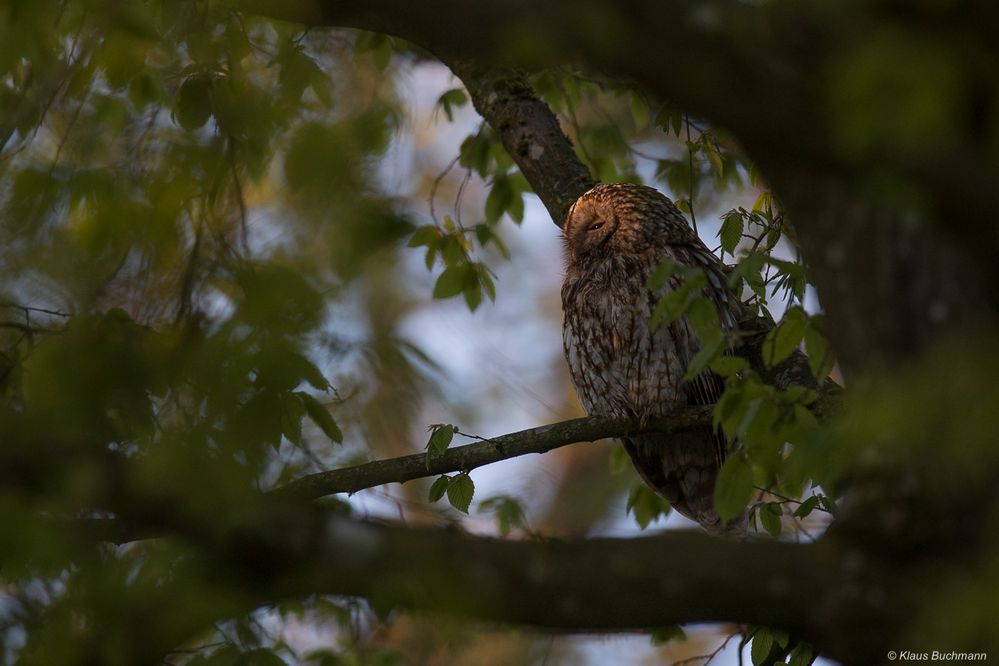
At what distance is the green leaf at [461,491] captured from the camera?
3381 mm

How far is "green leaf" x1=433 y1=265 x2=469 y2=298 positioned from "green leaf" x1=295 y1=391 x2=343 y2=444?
1394 mm

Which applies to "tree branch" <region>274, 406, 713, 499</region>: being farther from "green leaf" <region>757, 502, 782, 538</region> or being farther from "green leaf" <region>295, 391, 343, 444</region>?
"green leaf" <region>757, 502, 782, 538</region>

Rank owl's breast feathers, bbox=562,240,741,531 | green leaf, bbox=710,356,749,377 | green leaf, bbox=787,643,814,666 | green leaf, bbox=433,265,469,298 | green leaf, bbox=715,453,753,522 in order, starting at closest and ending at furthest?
green leaf, bbox=715,453,753,522, green leaf, bbox=710,356,749,377, green leaf, bbox=787,643,814,666, green leaf, bbox=433,265,469,298, owl's breast feathers, bbox=562,240,741,531

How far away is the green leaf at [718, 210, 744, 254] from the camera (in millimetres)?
3672

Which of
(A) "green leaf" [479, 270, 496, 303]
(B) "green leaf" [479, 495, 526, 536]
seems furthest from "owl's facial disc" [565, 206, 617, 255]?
(B) "green leaf" [479, 495, 526, 536]

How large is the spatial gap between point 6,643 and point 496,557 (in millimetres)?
968

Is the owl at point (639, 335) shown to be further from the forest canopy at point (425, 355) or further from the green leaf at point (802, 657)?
the forest canopy at point (425, 355)

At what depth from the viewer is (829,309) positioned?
2133 mm

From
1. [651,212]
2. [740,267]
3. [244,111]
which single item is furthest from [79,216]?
[651,212]

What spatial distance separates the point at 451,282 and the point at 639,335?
88cm

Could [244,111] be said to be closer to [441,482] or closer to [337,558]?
[337,558]

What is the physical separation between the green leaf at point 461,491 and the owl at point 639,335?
1.22 m

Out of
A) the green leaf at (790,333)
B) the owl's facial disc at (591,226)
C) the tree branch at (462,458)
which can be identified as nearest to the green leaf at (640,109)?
the owl's facial disc at (591,226)

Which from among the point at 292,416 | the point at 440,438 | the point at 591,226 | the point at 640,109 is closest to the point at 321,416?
the point at 292,416
